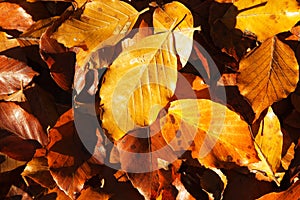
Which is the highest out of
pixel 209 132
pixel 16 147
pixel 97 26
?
pixel 97 26

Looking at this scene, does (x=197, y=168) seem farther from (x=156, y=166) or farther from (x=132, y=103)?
(x=132, y=103)

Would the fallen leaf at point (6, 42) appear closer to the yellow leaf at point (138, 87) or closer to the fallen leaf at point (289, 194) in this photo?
the yellow leaf at point (138, 87)

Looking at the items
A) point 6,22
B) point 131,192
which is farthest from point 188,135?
point 6,22

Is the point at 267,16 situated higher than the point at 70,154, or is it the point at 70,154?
the point at 267,16

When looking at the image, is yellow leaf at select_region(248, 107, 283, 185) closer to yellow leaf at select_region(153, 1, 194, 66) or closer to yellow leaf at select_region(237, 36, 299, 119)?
yellow leaf at select_region(237, 36, 299, 119)

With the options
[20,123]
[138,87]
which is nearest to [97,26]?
[138,87]

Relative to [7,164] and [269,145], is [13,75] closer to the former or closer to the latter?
[7,164]

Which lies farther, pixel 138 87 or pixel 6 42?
pixel 6 42

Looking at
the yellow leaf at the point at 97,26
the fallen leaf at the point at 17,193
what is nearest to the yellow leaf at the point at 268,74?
the yellow leaf at the point at 97,26
